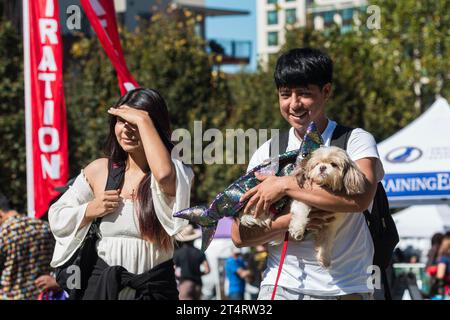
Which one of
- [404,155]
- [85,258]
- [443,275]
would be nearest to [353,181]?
[85,258]

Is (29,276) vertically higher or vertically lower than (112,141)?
lower

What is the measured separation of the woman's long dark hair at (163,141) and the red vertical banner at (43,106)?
12.4 ft

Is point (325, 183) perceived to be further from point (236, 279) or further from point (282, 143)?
point (236, 279)

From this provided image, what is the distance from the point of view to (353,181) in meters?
4.38

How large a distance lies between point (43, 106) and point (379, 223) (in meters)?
5.36

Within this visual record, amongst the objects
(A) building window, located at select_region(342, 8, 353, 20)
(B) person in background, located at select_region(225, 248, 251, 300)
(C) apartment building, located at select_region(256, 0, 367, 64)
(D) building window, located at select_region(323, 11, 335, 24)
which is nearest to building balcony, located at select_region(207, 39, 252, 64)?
(C) apartment building, located at select_region(256, 0, 367, 64)

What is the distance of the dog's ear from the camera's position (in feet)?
14.3

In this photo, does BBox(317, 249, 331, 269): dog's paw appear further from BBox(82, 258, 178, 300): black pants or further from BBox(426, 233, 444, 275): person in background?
BBox(426, 233, 444, 275): person in background

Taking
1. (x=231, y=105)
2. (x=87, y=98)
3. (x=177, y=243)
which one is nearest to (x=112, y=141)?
(x=177, y=243)

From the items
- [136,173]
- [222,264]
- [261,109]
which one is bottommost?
[222,264]

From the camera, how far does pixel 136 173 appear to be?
18.0ft

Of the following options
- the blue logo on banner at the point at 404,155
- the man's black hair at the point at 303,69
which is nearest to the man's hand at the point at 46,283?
the man's black hair at the point at 303,69
